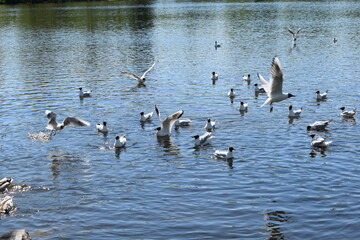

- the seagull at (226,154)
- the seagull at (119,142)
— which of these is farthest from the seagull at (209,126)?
the seagull at (119,142)

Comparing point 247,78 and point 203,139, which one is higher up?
point 247,78

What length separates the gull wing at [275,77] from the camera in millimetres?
23075

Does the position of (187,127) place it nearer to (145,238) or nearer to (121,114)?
(121,114)

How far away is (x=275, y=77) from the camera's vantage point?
2400 centimetres

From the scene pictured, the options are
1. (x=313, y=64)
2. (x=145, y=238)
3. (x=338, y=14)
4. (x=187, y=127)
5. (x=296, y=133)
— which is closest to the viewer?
(x=145, y=238)

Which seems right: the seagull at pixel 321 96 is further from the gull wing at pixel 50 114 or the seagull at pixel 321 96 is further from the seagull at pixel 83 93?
the gull wing at pixel 50 114

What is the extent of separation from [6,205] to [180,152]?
8813 millimetres


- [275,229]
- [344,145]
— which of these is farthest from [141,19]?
[275,229]

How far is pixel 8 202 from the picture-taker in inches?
687

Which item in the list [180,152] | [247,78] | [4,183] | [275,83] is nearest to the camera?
[4,183]

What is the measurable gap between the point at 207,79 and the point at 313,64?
1072 cm

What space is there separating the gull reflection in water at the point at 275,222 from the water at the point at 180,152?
59 mm

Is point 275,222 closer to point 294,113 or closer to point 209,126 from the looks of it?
point 209,126

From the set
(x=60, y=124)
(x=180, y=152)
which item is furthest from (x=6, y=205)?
(x=60, y=124)
